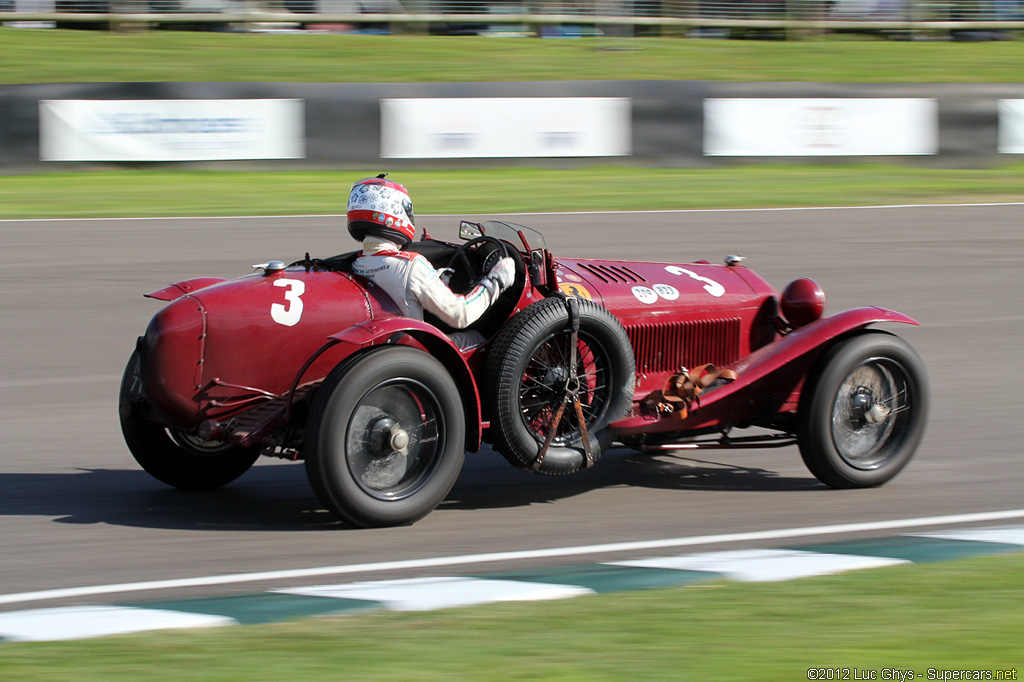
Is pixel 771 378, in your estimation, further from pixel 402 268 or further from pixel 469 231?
pixel 402 268

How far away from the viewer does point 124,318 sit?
34.5 feet

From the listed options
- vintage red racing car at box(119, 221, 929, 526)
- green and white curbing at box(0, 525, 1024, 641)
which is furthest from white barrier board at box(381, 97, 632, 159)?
green and white curbing at box(0, 525, 1024, 641)

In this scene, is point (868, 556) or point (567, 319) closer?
point (868, 556)

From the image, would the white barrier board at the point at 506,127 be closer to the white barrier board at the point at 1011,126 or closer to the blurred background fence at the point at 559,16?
the white barrier board at the point at 1011,126

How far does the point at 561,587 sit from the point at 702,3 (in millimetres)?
25425

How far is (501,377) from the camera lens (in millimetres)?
5559

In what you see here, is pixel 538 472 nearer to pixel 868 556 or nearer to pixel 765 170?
pixel 868 556

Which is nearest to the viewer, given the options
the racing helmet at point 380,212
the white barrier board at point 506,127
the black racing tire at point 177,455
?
the racing helmet at point 380,212

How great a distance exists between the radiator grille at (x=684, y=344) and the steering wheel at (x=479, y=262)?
2.50 feet

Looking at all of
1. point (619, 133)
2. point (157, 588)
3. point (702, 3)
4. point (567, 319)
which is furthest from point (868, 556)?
point (702, 3)

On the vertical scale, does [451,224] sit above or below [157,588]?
above

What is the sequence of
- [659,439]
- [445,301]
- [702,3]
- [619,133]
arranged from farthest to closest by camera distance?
[702,3], [619,133], [659,439], [445,301]

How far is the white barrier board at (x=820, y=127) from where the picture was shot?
60.7 feet

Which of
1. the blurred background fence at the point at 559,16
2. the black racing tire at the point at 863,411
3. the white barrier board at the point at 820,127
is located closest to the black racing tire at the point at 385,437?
the black racing tire at the point at 863,411
